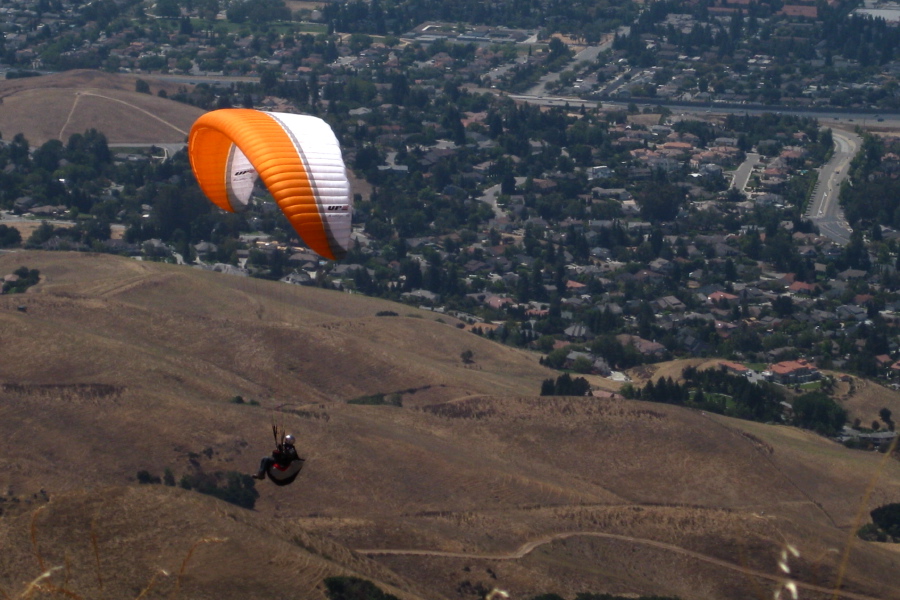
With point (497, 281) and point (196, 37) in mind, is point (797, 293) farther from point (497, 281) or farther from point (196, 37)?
point (196, 37)

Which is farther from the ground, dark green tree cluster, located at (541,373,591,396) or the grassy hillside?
the grassy hillside

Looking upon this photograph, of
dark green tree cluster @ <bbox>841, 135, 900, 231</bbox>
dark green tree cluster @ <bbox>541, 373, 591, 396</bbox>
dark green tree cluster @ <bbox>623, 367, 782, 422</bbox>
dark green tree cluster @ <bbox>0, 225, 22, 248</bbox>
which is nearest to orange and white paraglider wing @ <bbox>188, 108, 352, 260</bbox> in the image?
dark green tree cluster @ <bbox>541, 373, 591, 396</bbox>

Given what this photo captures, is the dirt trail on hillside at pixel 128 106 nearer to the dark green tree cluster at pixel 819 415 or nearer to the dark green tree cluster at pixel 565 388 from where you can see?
the dark green tree cluster at pixel 565 388

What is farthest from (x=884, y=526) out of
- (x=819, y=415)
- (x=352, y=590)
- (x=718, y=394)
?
(x=352, y=590)

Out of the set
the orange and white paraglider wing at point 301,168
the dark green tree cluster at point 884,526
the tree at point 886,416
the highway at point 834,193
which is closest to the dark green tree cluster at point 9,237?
the tree at point 886,416

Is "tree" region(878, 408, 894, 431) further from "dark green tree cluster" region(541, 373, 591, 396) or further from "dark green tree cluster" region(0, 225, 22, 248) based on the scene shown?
"dark green tree cluster" region(0, 225, 22, 248)

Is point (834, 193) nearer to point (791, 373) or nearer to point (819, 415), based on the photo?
point (791, 373)

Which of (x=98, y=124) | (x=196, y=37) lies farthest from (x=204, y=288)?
(x=196, y=37)
